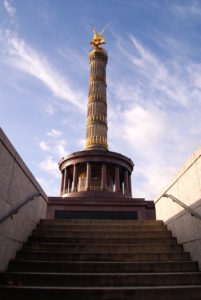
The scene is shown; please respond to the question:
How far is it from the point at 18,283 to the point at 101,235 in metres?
3.00

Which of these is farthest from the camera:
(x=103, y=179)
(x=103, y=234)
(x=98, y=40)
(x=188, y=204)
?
(x=98, y=40)

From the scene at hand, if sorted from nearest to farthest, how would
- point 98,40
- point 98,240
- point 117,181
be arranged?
point 98,240 < point 117,181 < point 98,40

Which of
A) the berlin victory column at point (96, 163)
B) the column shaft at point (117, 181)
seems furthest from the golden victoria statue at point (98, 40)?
the column shaft at point (117, 181)

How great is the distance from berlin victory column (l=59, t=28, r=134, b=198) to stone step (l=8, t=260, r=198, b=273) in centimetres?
1452

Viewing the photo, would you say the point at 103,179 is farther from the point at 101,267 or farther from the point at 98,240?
the point at 101,267

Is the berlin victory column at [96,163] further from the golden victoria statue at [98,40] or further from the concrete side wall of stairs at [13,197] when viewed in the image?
the concrete side wall of stairs at [13,197]

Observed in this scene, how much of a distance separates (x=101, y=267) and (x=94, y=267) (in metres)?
0.15

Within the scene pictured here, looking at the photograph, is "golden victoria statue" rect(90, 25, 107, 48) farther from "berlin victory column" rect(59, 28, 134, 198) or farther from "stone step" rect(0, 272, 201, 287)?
"stone step" rect(0, 272, 201, 287)

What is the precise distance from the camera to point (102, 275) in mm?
4707

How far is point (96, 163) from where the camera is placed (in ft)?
75.5

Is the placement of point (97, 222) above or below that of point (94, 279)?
above

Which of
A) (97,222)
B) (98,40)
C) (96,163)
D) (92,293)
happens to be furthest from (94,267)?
(98,40)

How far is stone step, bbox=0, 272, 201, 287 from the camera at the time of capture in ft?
15.1

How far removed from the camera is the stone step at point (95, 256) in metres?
5.69
